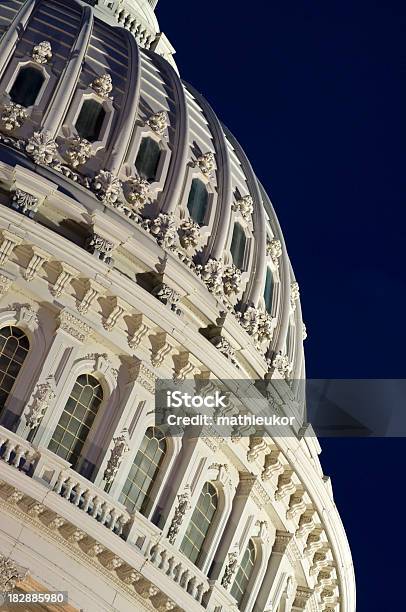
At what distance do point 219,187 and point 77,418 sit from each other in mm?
11934

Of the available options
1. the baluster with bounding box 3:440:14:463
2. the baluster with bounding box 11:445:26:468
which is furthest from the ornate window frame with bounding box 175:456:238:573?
the baluster with bounding box 3:440:14:463

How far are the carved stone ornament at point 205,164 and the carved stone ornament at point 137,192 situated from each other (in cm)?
341

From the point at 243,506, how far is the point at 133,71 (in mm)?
14639

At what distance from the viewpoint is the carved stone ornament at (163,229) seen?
54.8m

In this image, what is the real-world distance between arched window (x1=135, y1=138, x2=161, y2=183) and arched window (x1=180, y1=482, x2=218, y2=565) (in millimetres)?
9480

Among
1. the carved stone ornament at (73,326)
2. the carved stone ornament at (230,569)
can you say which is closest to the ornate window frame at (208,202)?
the carved stone ornament at (73,326)

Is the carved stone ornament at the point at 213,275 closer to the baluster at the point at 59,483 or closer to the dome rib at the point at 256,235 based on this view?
the dome rib at the point at 256,235

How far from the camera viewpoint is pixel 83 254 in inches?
2009

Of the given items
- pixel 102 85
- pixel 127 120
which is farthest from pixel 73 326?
pixel 102 85

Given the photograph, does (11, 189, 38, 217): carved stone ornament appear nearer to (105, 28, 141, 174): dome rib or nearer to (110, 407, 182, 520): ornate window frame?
(105, 28, 141, 174): dome rib

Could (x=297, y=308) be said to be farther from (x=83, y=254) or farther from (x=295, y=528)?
(x=83, y=254)

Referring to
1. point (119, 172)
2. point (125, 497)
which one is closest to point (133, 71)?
point (119, 172)

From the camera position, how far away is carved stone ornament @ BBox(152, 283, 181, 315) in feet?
174

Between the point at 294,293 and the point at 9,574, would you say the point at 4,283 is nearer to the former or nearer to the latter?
the point at 9,574
